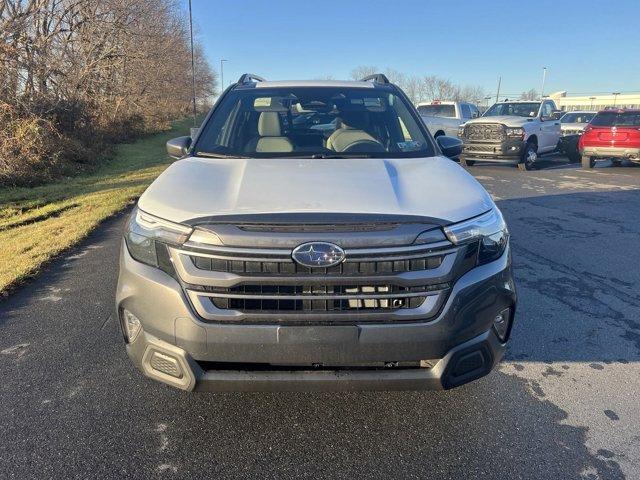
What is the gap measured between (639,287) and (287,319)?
13.6ft

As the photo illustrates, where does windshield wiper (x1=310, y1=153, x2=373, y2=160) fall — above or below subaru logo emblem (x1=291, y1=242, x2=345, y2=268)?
above

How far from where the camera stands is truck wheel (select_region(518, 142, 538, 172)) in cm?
1400

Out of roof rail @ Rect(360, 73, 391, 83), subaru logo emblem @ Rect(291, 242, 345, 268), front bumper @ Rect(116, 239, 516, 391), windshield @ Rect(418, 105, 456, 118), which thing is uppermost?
roof rail @ Rect(360, 73, 391, 83)

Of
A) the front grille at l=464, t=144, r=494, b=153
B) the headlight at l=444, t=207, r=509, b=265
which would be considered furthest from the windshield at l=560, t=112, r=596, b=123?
the headlight at l=444, t=207, r=509, b=265

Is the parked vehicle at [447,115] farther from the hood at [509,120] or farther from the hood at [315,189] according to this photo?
the hood at [315,189]

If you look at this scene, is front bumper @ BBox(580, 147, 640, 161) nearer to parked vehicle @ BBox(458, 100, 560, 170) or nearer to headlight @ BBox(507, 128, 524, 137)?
parked vehicle @ BBox(458, 100, 560, 170)

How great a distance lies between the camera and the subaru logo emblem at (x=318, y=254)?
7.18 feet

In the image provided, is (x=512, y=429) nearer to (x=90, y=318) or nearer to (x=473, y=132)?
(x=90, y=318)

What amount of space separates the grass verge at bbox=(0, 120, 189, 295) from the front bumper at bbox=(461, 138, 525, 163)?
9.14 m

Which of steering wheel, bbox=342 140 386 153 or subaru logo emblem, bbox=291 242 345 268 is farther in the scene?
steering wheel, bbox=342 140 386 153

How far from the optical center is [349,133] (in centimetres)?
375

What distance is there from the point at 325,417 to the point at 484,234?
134cm

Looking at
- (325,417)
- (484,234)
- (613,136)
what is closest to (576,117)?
(613,136)

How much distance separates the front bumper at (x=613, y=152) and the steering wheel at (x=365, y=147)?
43.7 ft
